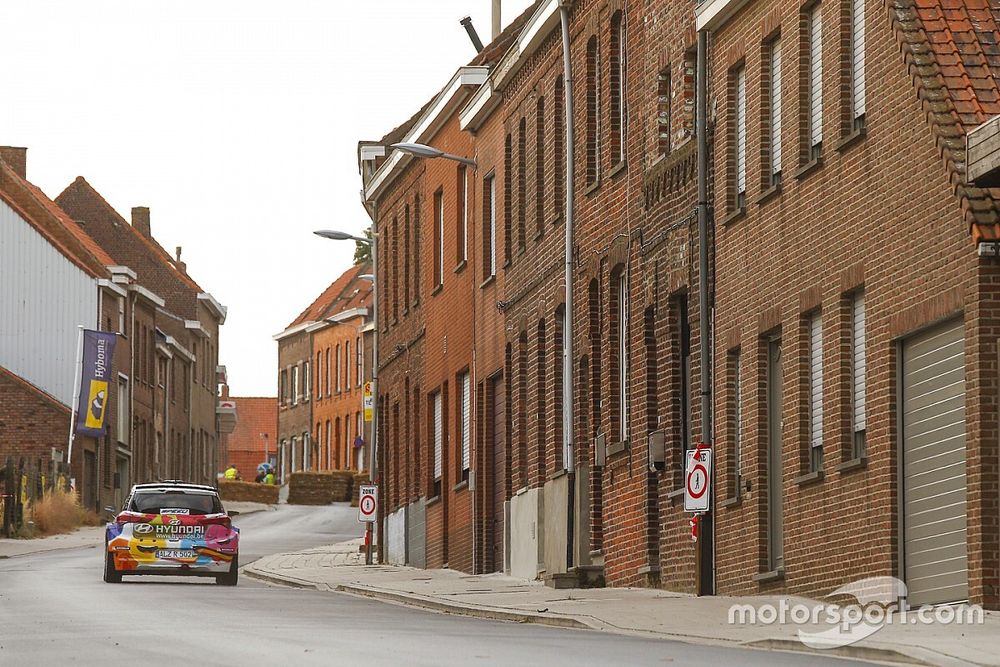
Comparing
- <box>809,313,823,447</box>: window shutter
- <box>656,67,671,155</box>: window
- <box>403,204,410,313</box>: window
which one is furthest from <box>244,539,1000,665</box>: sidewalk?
<box>403,204,410,313</box>: window

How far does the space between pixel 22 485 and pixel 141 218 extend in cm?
4499

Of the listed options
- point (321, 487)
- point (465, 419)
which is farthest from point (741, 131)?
point (321, 487)

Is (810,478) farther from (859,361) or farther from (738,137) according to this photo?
(738,137)

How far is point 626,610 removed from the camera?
79.2ft

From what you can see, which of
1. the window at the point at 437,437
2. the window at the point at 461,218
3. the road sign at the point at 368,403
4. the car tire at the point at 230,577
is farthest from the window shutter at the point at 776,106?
the road sign at the point at 368,403

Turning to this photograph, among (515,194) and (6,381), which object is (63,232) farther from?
(515,194)

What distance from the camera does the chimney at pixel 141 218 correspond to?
104m

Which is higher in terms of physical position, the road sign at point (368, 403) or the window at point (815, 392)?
the road sign at point (368, 403)

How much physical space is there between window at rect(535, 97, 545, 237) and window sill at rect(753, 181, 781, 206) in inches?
424

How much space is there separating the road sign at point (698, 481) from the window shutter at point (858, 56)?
14.5 ft

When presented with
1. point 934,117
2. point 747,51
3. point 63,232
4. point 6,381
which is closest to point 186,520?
point 747,51

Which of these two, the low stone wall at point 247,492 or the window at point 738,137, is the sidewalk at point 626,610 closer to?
the window at point 738,137

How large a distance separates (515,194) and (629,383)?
29.3ft

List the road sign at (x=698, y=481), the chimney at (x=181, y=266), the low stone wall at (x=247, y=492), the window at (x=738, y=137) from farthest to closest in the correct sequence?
→ 1. the chimney at (x=181, y=266)
2. the low stone wall at (x=247, y=492)
3. the window at (x=738, y=137)
4. the road sign at (x=698, y=481)
